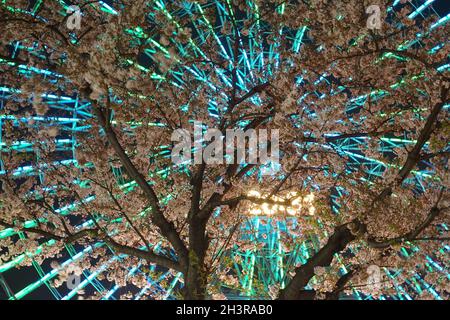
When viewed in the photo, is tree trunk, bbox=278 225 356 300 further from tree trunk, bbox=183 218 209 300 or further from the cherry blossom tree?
tree trunk, bbox=183 218 209 300

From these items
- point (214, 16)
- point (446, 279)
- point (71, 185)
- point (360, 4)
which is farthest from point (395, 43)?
point (71, 185)

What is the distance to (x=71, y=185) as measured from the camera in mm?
8172

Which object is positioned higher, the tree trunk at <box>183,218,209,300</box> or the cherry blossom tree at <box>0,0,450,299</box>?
the cherry blossom tree at <box>0,0,450,299</box>

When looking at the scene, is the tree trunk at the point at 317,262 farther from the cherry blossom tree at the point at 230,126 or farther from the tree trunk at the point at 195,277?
the tree trunk at the point at 195,277

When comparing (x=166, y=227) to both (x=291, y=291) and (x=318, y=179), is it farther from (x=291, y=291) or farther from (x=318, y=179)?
(x=318, y=179)

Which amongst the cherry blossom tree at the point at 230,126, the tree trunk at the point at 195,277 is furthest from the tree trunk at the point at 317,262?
the tree trunk at the point at 195,277

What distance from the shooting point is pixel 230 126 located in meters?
6.86

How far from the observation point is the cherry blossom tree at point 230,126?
5578mm

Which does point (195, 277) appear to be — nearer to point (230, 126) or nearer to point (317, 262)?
point (317, 262)

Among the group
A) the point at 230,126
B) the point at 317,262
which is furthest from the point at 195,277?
the point at 230,126

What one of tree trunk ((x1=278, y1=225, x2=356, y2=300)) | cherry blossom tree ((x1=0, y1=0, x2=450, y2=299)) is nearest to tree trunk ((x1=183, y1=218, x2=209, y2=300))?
cherry blossom tree ((x1=0, y1=0, x2=450, y2=299))

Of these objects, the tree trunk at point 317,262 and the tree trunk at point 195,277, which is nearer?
the tree trunk at point 317,262

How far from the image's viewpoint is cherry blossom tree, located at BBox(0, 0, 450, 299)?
5.58 metres

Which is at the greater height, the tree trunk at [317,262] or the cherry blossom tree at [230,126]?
the cherry blossom tree at [230,126]
